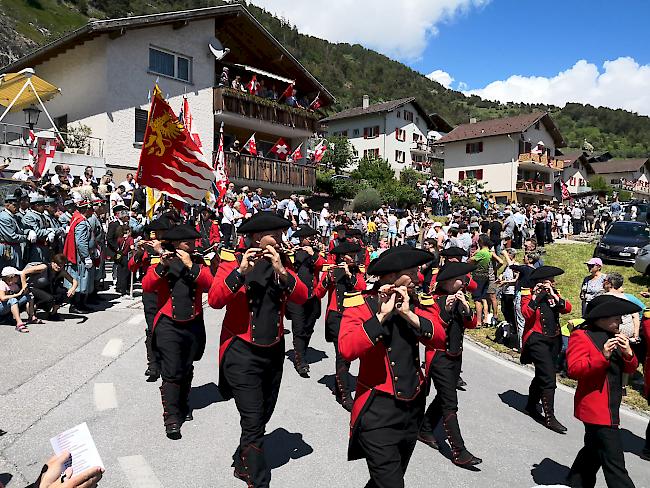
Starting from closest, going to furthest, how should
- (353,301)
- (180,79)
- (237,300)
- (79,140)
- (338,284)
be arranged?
(353,301)
(237,300)
(338,284)
(79,140)
(180,79)

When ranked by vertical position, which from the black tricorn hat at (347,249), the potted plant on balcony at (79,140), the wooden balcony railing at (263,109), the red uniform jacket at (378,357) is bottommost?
the red uniform jacket at (378,357)

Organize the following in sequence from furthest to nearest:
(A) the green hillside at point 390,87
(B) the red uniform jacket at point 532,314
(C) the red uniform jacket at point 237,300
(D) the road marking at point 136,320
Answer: (A) the green hillside at point 390,87 < (D) the road marking at point 136,320 < (B) the red uniform jacket at point 532,314 < (C) the red uniform jacket at point 237,300

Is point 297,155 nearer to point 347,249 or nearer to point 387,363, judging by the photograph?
point 347,249

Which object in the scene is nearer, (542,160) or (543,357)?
(543,357)

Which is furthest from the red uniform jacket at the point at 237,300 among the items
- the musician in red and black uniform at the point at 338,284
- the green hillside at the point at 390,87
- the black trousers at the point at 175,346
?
the green hillside at the point at 390,87

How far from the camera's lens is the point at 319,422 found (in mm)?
6078

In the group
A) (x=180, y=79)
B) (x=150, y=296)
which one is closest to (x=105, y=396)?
(x=150, y=296)

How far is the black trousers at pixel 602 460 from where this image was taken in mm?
4242

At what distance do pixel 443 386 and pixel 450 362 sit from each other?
0.27m

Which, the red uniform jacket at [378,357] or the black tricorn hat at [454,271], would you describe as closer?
the red uniform jacket at [378,357]

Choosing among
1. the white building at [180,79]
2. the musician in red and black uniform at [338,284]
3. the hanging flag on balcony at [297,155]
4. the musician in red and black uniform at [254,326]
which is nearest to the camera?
the musician in red and black uniform at [254,326]

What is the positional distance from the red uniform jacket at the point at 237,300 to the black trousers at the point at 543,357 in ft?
11.7

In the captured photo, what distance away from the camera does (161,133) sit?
8523 millimetres

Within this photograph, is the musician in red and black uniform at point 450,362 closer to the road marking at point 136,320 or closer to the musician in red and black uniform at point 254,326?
the musician in red and black uniform at point 254,326
